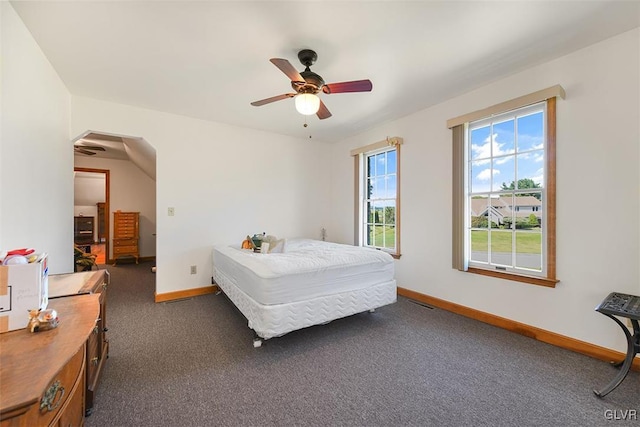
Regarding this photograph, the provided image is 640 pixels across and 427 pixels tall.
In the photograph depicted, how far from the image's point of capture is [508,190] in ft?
9.02

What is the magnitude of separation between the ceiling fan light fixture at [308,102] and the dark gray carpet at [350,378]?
212 cm

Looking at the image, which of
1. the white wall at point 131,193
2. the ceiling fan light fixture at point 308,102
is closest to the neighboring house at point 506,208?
the ceiling fan light fixture at point 308,102

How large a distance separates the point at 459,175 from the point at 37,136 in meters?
4.02

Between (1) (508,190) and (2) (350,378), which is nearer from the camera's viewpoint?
(2) (350,378)

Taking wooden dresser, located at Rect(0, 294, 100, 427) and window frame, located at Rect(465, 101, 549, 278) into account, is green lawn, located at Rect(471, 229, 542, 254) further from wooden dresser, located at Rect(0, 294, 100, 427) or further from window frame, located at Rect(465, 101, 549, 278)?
wooden dresser, located at Rect(0, 294, 100, 427)

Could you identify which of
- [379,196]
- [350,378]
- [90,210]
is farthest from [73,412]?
[90,210]

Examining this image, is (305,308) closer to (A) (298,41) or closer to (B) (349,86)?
(B) (349,86)

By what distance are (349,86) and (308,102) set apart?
0.38 m

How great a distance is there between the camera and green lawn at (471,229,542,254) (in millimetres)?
2576

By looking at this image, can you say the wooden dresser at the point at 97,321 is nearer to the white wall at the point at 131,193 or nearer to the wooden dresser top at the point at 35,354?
the wooden dresser top at the point at 35,354

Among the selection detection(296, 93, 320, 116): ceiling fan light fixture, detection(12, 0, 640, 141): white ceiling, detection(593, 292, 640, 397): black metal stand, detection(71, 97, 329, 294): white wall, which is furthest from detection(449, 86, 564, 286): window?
detection(71, 97, 329, 294): white wall

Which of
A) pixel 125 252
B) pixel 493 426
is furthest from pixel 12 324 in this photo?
pixel 125 252

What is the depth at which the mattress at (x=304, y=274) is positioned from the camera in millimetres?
2232

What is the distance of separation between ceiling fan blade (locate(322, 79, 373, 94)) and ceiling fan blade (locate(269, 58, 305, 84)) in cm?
23
